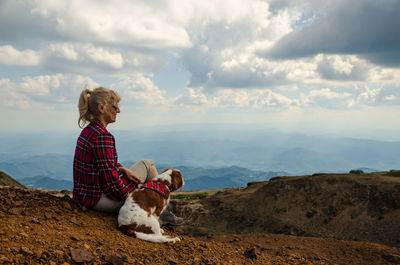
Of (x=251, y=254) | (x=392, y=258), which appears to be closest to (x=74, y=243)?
(x=251, y=254)

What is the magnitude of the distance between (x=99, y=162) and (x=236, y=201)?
1978 centimetres

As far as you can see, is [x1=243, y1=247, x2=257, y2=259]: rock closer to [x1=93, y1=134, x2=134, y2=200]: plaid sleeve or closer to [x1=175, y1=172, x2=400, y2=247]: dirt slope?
[x1=93, y1=134, x2=134, y2=200]: plaid sleeve

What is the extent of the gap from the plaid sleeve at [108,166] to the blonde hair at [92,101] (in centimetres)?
58

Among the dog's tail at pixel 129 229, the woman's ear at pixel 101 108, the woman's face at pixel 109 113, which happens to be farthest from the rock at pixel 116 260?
the woman's ear at pixel 101 108

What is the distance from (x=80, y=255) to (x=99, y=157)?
2.24m

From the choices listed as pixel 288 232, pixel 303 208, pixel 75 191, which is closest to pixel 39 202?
pixel 75 191

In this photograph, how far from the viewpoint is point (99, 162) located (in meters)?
6.12

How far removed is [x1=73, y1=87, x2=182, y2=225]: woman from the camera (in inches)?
241

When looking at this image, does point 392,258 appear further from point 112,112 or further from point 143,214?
point 112,112

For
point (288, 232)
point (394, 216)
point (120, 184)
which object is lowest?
point (288, 232)

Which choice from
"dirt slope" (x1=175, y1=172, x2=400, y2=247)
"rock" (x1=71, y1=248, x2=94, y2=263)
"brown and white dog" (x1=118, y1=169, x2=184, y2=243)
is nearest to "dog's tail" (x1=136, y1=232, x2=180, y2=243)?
"brown and white dog" (x1=118, y1=169, x2=184, y2=243)

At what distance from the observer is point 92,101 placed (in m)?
6.17

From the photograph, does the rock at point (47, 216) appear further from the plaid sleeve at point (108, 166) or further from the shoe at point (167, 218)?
the shoe at point (167, 218)

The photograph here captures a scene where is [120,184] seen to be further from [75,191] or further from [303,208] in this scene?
[303,208]
